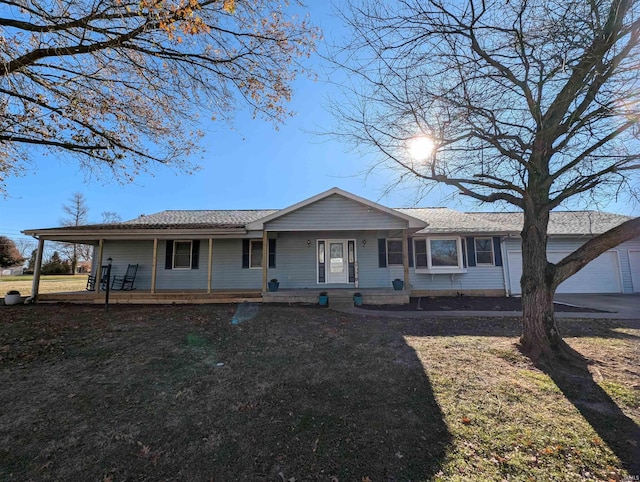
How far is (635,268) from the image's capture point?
1275cm

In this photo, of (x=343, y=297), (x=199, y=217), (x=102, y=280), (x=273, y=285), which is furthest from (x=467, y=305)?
(x=102, y=280)

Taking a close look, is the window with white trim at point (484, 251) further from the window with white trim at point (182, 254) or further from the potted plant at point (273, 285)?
the window with white trim at point (182, 254)

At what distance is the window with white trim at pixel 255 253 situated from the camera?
40.2 feet

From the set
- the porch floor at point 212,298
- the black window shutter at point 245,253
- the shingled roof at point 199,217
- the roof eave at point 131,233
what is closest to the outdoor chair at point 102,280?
the porch floor at point 212,298

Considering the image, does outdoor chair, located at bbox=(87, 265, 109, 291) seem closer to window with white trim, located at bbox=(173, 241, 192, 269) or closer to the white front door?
window with white trim, located at bbox=(173, 241, 192, 269)

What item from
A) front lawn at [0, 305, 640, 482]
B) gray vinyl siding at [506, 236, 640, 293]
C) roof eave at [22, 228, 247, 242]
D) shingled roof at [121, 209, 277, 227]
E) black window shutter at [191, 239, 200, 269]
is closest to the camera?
front lawn at [0, 305, 640, 482]

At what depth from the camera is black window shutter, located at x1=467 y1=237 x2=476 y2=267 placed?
12008 mm

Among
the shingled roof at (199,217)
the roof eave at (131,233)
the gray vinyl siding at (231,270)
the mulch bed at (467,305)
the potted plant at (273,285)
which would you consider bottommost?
the mulch bed at (467,305)

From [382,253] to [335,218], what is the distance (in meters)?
3.11

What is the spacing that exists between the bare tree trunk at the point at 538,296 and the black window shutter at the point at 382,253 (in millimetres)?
6866

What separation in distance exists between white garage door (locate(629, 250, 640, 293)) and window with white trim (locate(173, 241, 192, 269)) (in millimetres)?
19820

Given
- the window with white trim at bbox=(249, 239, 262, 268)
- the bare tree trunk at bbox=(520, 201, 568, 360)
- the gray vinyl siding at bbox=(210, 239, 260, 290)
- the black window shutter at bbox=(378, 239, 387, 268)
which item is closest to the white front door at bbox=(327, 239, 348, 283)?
the black window shutter at bbox=(378, 239, 387, 268)

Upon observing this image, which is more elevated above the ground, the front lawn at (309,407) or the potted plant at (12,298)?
the potted plant at (12,298)

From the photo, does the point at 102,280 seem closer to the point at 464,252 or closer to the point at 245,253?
the point at 245,253
